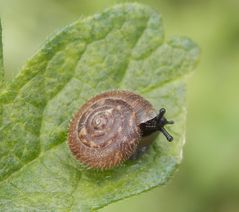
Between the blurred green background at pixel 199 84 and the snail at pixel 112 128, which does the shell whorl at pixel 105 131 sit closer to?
the snail at pixel 112 128

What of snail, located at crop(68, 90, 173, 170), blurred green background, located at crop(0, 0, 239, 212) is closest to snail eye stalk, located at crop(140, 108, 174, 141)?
snail, located at crop(68, 90, 173, 170)

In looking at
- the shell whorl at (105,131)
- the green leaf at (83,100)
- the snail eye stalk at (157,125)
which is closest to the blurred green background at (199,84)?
the snail eye stalk at (157,125)

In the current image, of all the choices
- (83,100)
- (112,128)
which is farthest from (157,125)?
(83,100)

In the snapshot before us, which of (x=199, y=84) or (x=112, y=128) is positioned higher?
(x=199, y=84)

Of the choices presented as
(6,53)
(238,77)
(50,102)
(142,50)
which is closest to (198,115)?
(238,77)

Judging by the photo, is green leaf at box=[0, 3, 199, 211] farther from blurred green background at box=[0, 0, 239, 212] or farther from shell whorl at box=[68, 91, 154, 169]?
blurred green background at box=[0, 0, 239, 212]

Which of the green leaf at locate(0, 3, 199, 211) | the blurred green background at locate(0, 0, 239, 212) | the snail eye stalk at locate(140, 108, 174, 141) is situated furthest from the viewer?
the blurred green background at locate(0, 0, 239, 212)

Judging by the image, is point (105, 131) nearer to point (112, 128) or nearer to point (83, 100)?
point (112, 128)
